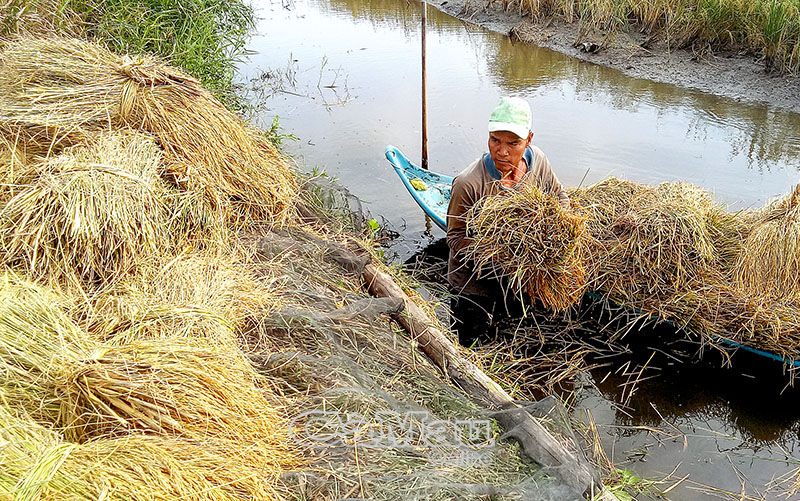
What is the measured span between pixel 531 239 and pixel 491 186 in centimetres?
46

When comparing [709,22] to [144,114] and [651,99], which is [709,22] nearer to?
[651,99]

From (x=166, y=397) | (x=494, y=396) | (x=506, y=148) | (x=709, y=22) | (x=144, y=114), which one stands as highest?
(x=709, y=22)

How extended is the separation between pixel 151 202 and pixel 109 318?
899mm

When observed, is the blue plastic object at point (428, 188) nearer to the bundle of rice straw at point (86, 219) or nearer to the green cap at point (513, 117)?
the green cap at point (513, 117)

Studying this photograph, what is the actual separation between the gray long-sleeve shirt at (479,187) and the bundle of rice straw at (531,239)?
0.56 feet

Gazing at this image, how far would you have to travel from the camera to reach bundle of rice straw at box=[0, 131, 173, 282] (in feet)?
8.43

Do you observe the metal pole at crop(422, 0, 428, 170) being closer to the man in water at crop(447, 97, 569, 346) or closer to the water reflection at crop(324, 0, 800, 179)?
the water reflection at crop(324, 0, 800, 179)

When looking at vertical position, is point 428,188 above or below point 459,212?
below

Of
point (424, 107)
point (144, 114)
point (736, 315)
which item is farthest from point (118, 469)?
point (424, 107)

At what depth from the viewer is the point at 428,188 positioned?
5.30 m

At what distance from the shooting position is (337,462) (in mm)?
1956

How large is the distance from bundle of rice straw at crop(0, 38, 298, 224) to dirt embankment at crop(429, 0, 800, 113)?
657cm

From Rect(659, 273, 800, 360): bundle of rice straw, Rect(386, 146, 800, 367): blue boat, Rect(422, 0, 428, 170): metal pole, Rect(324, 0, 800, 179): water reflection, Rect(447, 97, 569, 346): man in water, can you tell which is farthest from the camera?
Rect(324, 0, 800, 179): water reflection

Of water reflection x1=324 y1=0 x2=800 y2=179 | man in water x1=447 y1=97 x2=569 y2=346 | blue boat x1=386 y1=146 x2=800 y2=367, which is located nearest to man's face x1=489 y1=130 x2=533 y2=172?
man in water x1=447 y1=97 x2=569 y2=346
